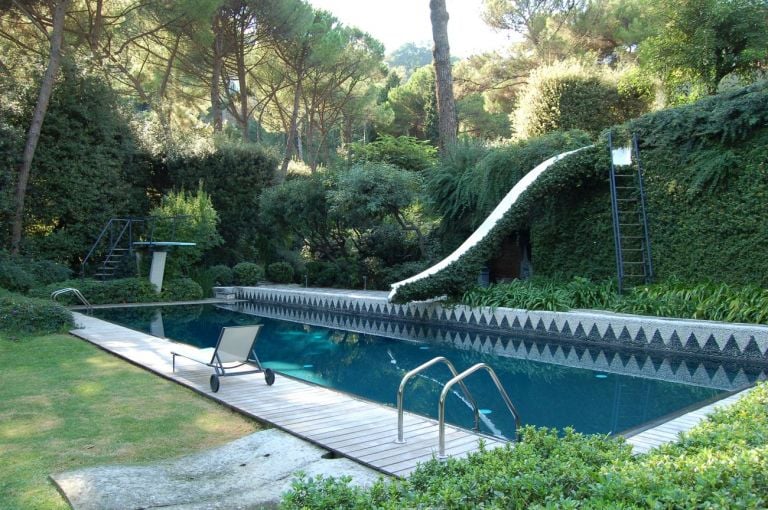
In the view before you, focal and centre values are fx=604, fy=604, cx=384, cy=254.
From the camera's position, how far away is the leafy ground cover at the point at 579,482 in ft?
7.29

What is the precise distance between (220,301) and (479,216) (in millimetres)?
8547

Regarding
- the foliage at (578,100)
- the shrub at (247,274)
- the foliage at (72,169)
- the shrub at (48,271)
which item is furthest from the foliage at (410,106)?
the shrub at (48,271)

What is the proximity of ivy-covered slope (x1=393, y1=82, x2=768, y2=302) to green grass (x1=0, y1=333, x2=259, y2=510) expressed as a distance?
598cm

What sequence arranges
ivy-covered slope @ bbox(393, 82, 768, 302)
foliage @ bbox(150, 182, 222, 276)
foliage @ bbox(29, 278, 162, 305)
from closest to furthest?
1. ivy-covered slope @ bbox(393, 82, 768, 302)
2. foliage @ bbox(29, 278, 162, 305)
3. foliage @ bbox(150, 182, 222, 276)

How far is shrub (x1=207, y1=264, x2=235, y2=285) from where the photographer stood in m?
19.6

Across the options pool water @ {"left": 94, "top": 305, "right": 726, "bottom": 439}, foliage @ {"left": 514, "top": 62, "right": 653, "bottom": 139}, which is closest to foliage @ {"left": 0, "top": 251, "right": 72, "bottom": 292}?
pool water @ {"left": 94, "top": 305, "right": 726, "bottom": 439}

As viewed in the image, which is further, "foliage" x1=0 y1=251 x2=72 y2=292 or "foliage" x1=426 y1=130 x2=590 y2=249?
"foliage" x1=0 y1=251 x2=72 y2=292

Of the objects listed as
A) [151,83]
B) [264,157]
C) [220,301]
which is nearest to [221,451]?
[220,301]

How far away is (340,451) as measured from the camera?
423 centimetres

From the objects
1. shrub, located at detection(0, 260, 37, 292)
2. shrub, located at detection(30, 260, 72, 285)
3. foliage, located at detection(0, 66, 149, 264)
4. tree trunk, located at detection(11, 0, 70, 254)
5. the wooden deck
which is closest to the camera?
the wooden deck

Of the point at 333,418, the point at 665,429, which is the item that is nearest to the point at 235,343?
the point at 333,418

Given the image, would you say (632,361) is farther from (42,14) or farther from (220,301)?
(42,14)

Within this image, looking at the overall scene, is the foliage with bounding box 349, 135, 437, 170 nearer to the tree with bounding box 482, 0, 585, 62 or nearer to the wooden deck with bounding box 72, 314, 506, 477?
the tree with bounding box 482, 0, 585, 62

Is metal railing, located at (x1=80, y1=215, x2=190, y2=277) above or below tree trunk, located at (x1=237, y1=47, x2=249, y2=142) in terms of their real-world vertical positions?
below
